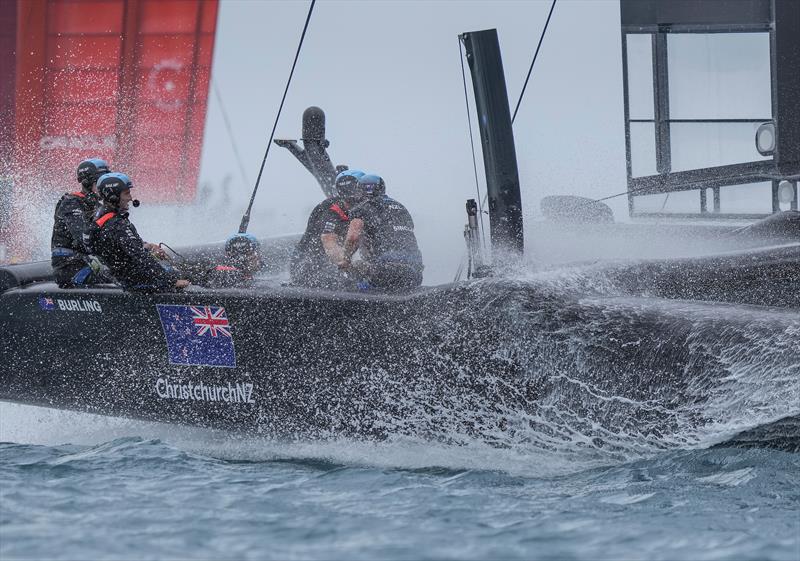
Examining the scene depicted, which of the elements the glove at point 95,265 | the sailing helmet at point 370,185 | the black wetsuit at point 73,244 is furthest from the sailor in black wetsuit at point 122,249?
the sailing helmet at point 370,185

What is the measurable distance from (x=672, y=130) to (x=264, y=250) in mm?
2844

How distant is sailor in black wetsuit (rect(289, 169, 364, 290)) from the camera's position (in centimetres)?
552

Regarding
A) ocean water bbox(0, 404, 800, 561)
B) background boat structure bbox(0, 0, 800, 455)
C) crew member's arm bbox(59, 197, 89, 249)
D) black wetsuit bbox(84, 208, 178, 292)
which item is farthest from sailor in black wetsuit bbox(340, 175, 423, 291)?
crew member's arm bbox(59, 197, 89, 249)

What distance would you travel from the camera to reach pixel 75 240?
5.60 meters

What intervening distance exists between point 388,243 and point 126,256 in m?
1.24

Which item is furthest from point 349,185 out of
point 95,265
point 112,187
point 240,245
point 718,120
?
point 718,120

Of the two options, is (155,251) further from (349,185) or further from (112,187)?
(349,185)

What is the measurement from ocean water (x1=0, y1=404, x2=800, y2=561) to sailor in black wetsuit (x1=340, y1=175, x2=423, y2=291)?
983 mm

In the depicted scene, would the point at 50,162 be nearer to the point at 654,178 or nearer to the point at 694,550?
the point at 654,178

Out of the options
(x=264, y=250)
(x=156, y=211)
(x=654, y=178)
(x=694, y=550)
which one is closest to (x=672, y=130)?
(x=654, y=178)

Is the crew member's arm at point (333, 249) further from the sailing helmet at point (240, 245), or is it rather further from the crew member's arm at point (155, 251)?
the crew member's arm at point (155, 251)

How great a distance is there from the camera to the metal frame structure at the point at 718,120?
653 centimetres

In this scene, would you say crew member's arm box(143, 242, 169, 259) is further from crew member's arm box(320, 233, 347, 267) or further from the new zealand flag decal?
crew member's arm box(320, 233, 347, 267)

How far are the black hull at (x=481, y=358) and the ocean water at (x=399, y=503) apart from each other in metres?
0.12
